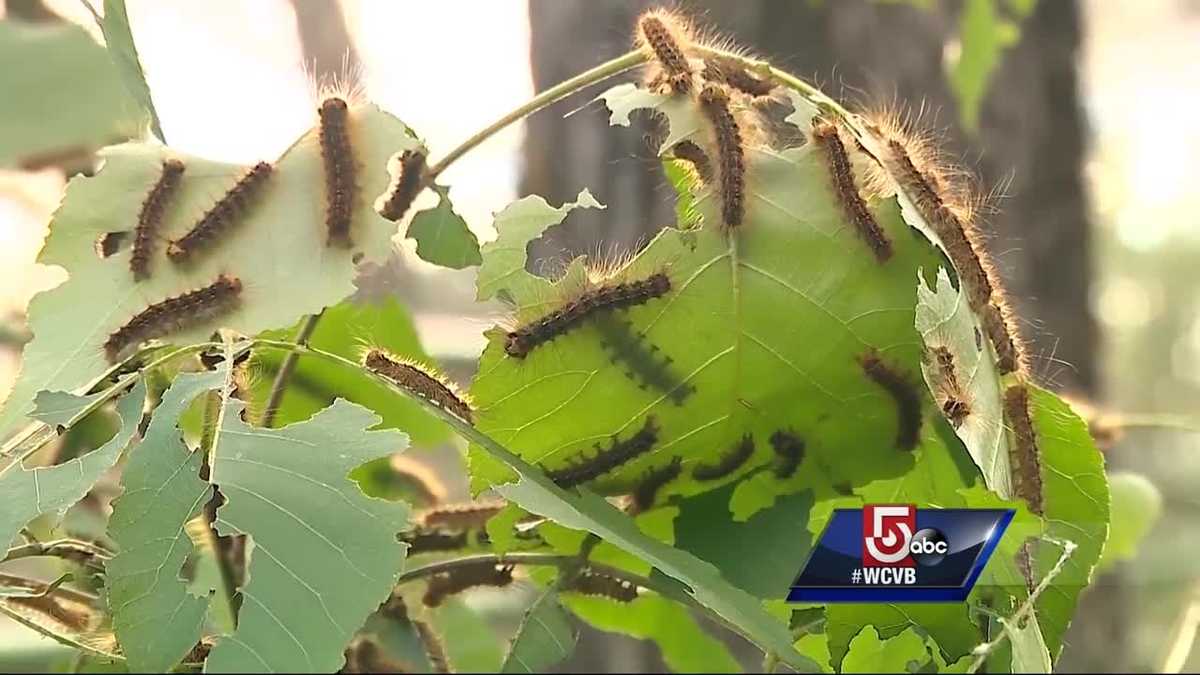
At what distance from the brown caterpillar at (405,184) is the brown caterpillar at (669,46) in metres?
0.19

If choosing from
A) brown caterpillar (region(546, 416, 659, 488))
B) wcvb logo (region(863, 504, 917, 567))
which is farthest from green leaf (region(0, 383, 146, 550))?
wcvb logo (region(863, 504, 917, 567))

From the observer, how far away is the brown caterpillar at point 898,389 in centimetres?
67

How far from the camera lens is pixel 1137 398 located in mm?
5762

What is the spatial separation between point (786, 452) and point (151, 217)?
17.6 inches

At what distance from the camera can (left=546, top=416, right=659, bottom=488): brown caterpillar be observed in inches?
26.9

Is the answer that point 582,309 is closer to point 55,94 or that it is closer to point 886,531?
point 886,531

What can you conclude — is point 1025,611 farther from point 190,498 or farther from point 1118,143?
point 1118,143

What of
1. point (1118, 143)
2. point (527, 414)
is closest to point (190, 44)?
point (527, 414)

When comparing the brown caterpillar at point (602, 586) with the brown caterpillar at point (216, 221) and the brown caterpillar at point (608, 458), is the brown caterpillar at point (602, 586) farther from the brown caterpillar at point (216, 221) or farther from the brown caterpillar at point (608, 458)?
the brown caterpillar at point (216, 221)

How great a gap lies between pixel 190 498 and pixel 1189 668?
43.7 inches

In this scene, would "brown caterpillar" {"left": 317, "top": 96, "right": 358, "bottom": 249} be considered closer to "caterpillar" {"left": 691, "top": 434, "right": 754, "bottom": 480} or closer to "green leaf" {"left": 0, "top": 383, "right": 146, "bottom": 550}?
"green leaf" {"left": 0, "top": 383, "right": 146, "bottom": 550}

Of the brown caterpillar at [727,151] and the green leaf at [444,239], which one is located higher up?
the green leaf at [444,239]

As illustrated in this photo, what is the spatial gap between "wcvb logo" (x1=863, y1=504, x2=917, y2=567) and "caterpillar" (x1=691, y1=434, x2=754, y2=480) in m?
0.09

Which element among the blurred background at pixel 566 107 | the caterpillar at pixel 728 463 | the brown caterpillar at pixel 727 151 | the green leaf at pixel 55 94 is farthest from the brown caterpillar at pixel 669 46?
the green leaf at pixel 55 94
